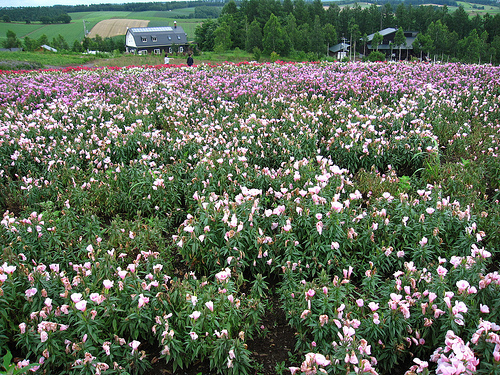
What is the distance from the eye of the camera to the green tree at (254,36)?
52906 mm

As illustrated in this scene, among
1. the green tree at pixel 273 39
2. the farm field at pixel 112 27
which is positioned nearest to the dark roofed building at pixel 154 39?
the farm field at pixel 112 27

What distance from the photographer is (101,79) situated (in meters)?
14.4

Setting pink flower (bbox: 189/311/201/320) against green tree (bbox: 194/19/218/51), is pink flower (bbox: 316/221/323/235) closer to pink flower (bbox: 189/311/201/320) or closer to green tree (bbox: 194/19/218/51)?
pink flower (bbox: 189/311/201/320)

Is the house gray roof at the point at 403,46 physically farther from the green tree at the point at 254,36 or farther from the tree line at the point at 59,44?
the tree line at the point at 59,44

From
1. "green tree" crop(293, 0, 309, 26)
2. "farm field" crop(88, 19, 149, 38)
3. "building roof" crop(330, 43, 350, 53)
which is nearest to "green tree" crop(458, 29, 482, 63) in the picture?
"building roof" crop(330, 43, 350, 53)

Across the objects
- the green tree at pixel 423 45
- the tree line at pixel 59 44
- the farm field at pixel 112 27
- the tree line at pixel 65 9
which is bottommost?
the green tree at pixel 423 45

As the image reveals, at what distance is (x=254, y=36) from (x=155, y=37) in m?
36.1

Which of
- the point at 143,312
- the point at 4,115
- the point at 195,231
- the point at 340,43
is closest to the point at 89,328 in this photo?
the point at 143,312

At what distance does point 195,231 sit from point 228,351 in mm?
1561

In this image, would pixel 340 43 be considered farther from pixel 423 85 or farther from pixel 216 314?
pixel 216 314

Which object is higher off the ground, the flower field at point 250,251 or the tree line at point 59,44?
the tree line at point 59,44

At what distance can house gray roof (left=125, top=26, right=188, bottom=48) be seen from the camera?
77.6 meters

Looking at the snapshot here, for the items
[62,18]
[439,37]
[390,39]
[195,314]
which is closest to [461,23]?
[439,37]

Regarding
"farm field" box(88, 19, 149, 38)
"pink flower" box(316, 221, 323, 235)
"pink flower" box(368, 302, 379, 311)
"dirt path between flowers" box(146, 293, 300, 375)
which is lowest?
"dirt path between flowers" box(146, 293, 300, 375)
